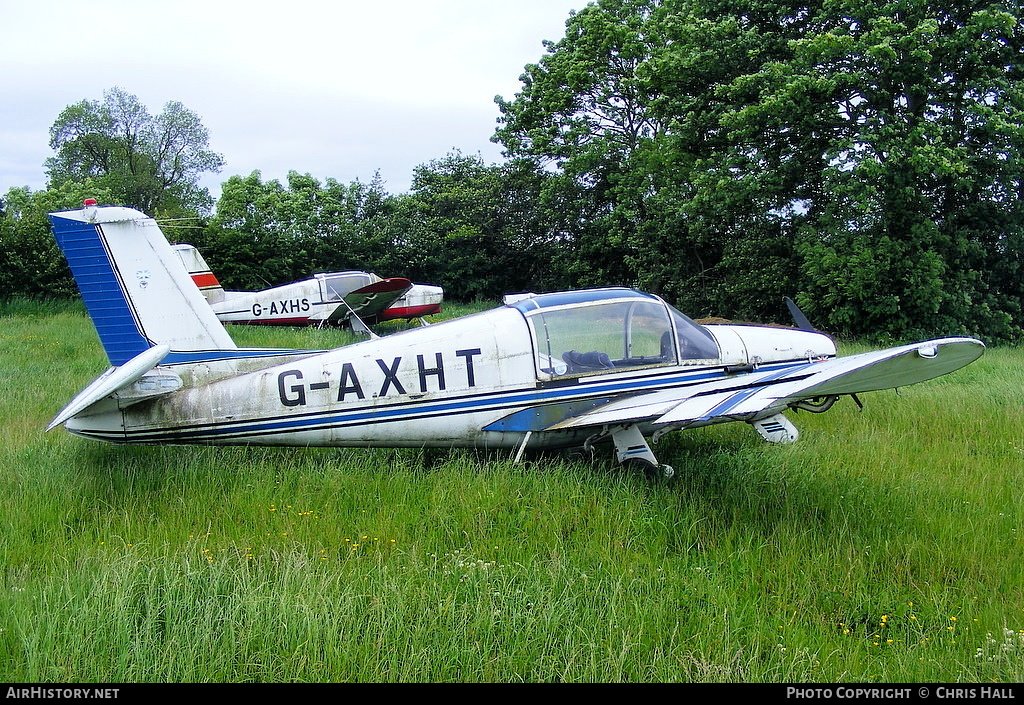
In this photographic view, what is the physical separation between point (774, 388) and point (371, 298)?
40.6 feet

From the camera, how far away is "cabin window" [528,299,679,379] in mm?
5395

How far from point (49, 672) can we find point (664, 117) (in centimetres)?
2131

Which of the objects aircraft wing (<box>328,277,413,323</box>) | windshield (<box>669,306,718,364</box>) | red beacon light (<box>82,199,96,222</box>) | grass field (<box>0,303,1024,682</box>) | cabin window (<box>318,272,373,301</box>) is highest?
red beacon light (<box>82,199,96,222</box>)

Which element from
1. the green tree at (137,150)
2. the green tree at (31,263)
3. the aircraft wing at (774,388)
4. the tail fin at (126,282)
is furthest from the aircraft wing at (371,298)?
the green tree at (137,150)

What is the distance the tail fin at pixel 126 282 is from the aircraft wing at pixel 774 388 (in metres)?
3.32

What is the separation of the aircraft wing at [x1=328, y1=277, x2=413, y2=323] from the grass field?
973 centimetres

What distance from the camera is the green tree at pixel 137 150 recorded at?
4322cm

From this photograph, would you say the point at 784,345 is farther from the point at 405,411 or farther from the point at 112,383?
the point at 112,383

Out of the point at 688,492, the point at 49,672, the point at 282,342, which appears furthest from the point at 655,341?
the point at 282,342

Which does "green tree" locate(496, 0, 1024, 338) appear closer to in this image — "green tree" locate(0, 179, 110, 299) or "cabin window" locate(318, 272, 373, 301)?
"cabin window" locate(318, 272, 373, 301)

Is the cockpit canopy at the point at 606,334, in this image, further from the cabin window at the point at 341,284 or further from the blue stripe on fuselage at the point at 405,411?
the cabin window at the point at 341,284

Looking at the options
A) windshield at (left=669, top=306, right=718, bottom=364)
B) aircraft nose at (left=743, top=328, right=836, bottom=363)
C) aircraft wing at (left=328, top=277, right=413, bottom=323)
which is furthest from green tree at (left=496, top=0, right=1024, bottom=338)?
windshield at (left=669, top=306, right=718, bottom=364)

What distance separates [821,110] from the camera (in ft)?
52.6
